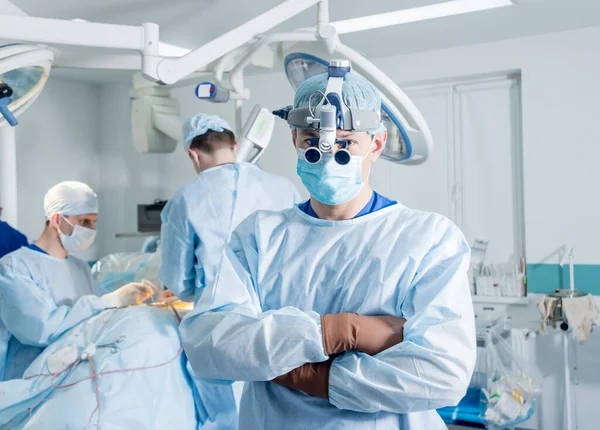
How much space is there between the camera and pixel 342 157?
1157 mm

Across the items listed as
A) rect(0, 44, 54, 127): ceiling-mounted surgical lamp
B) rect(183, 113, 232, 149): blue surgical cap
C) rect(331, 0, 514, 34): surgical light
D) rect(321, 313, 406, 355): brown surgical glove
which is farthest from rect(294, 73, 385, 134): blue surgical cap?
rect(331, 0, 514, 34): surgical light

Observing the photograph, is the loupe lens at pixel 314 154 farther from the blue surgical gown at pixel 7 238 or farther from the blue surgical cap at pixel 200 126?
the blue surgical gown at pixel 7 238

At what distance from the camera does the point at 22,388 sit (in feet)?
6.19

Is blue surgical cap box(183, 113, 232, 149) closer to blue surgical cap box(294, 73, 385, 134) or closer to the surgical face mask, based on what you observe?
the surgical face mask

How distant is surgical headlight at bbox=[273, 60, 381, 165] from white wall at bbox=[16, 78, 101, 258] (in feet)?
11.8

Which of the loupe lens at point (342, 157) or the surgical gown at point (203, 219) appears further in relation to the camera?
the surgical gown at point (203, 219)

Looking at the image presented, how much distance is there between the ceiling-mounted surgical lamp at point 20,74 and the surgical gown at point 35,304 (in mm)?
505

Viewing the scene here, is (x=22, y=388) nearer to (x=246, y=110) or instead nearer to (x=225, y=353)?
(x=225, y=353)

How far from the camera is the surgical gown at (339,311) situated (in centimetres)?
105

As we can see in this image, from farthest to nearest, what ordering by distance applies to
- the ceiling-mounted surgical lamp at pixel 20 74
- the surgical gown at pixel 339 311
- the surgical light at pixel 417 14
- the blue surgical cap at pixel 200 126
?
the surgical light at pixel 417 14
the blue surgical cap at pixel 200 126
the ceiling-mounted surgical lamp at pixel 20 74
the surgical gown at pixel 339 311

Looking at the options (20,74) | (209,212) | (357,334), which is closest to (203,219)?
(209,212)

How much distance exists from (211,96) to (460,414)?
193cm

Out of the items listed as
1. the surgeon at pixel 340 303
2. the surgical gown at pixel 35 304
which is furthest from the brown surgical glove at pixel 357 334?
the surgical gown at pixel 35 304

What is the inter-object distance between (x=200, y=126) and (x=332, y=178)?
1189 millimetres
